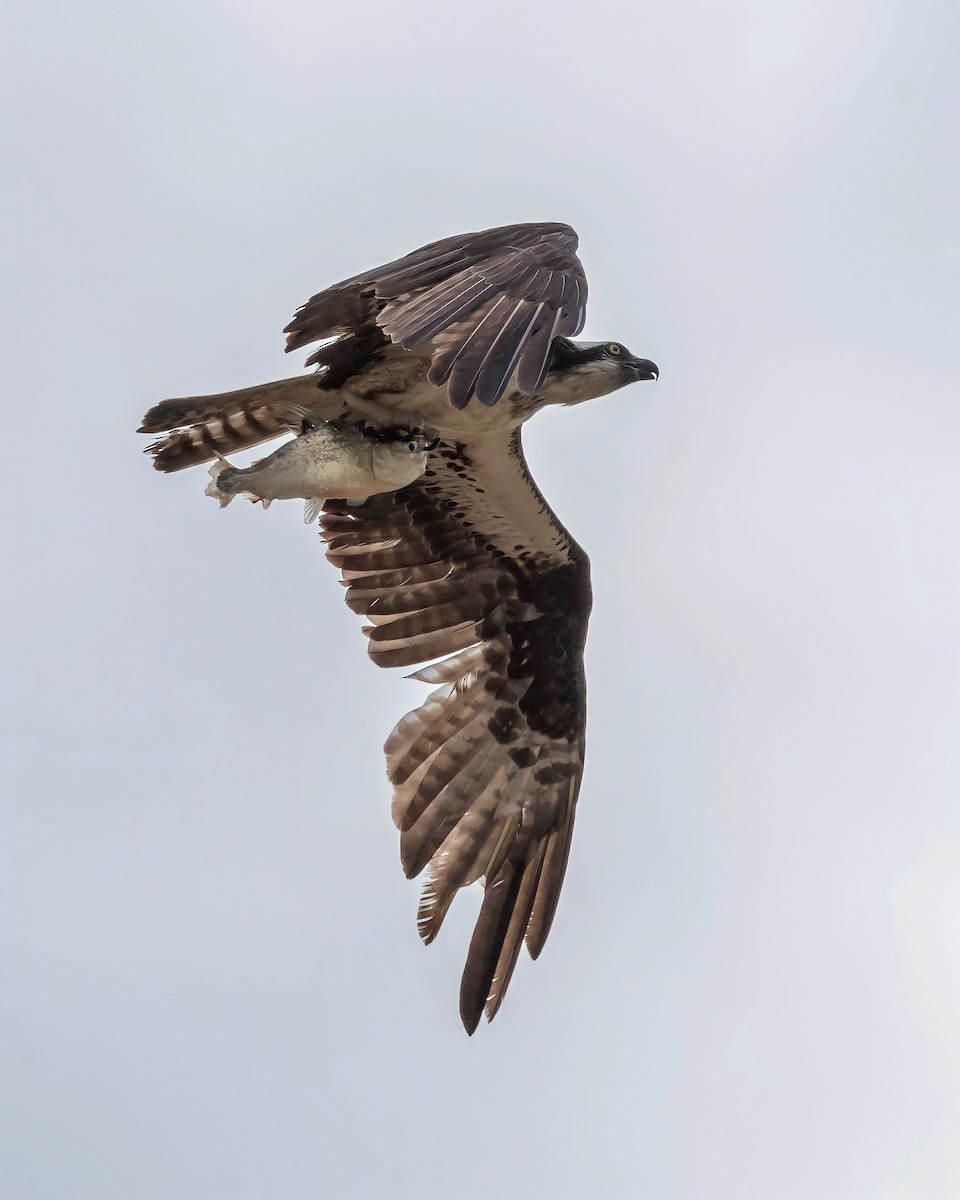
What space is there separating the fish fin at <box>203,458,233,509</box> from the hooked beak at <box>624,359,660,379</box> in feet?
8.12

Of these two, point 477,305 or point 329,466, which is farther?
point 329,466

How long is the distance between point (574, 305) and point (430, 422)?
2270mm

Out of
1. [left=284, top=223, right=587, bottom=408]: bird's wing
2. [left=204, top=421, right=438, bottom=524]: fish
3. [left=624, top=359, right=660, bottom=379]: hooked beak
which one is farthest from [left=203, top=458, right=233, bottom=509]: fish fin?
[left=624, top=359, right=660, bottom=379]: hooked beak

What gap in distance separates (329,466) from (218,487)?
65 centimetres

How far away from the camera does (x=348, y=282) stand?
28.1ft

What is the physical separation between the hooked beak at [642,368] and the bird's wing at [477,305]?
1.27 meters

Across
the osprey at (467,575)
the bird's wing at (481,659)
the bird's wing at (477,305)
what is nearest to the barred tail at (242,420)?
the osprey at (467,575)

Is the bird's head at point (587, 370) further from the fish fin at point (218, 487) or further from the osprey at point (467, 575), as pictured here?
the fish fin at point (218, 487)

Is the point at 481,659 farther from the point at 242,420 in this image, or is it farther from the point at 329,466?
the point at 242,420

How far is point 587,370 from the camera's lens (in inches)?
393

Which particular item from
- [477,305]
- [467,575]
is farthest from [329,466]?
[477,305]

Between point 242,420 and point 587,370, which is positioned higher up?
point 587,370

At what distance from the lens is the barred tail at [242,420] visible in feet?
31.7


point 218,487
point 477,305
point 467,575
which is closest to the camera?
point 477,305
